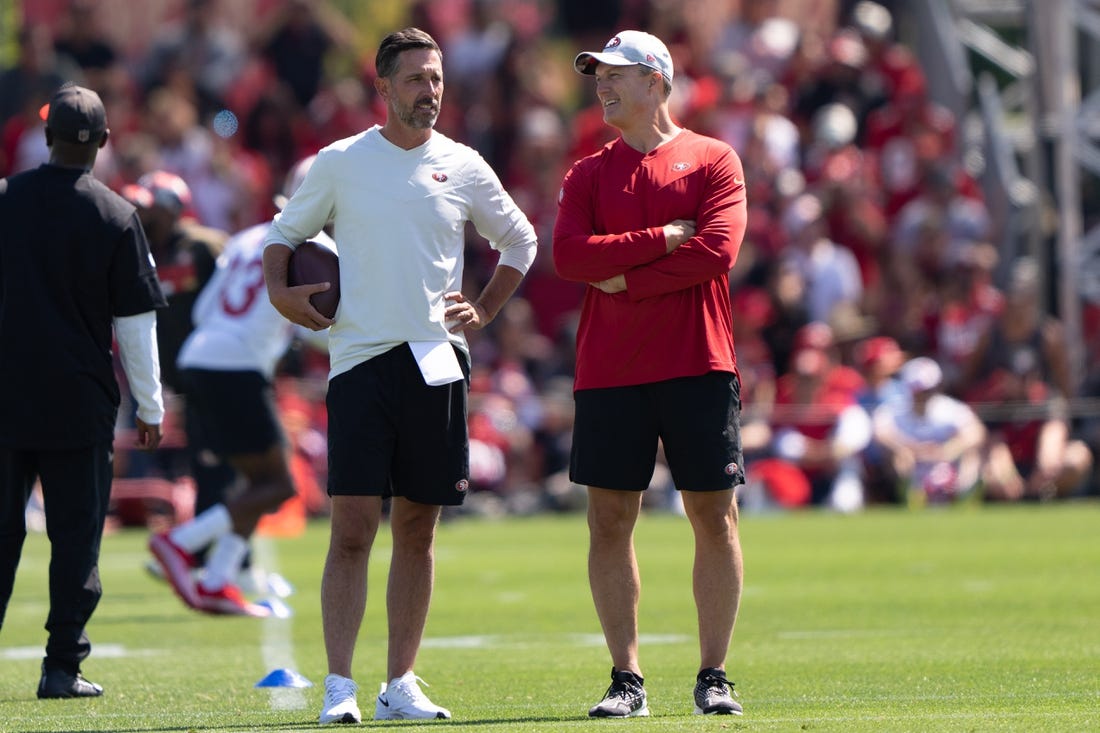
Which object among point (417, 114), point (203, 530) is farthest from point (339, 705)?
point (203, 530)

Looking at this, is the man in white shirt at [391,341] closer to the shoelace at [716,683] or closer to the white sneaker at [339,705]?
the white sneaker at [339,705]

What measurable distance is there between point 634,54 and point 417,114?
80cm

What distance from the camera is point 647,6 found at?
78.6ft

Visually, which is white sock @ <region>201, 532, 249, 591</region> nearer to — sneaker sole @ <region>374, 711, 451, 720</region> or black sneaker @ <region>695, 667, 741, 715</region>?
sneaker sole @ <region>374, 711, 451, 720</region>

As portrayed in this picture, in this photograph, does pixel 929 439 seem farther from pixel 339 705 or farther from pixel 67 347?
pixel 339 705

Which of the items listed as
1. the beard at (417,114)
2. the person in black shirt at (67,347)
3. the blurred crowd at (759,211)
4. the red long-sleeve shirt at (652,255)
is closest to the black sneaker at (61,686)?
the person in black shirt at (67,347)

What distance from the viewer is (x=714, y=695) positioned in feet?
23.2

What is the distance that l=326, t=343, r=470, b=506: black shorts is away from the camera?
7102 millimetres

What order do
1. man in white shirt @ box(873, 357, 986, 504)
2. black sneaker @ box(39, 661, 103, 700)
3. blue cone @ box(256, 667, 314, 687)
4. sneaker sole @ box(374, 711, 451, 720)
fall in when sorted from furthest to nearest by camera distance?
1. man in white shirt @ box(873, 357, 986, 504)
2. blue cone @ box(256, 667, 314, 687)
3. black sneaker @ box(39, 661, 103, 700)
4. sneaker sole @ box(374, 711, 451, 720)

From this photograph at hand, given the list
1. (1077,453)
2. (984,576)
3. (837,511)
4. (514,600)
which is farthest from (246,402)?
(1077,453)

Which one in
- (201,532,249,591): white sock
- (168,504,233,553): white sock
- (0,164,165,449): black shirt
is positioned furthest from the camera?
(168,504,233,553): white sock

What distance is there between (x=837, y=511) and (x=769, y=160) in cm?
423

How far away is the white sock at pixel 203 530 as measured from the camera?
1191 cm

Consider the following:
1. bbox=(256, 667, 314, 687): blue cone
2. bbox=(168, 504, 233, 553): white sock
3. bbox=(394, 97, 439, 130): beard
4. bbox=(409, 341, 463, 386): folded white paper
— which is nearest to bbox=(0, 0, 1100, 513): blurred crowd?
bbox=(168, 504, 233, 553): white sock
